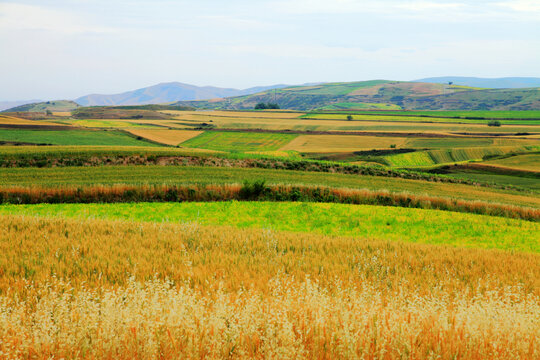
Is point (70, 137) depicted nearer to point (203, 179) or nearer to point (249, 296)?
point (203, 179)

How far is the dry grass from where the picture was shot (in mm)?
4945

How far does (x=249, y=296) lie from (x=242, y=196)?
20.6 meters

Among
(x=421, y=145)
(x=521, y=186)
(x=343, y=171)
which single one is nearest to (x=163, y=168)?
(x=343, y=171)

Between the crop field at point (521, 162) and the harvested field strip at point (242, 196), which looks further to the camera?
the crop field at point (521, 162)

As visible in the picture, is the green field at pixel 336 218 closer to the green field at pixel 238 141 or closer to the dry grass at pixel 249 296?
the dry grass at pixel 249 296

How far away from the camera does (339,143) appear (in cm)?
9056

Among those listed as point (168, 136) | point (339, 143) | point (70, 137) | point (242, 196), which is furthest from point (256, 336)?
point (168, 136)

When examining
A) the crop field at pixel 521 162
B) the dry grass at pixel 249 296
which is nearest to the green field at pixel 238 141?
the crop field at pixel 521 162

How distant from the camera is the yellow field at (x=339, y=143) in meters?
84.6

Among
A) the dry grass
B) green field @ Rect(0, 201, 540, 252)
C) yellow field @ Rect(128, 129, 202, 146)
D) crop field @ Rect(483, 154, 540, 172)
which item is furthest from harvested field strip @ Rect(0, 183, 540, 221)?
yellow field @ Rect(128, 129, 202, 146)

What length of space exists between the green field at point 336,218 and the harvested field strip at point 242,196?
1.73m

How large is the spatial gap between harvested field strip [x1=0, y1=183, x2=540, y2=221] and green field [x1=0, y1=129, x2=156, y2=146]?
155 feet

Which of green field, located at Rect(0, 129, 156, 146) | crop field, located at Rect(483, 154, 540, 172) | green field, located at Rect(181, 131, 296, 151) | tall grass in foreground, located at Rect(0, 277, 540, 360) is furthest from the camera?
green field, located at Rect(181, 131, 296, 151)

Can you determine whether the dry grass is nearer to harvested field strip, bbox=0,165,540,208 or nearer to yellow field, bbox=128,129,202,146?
harvested field strip, bbox=0,165,540,208
